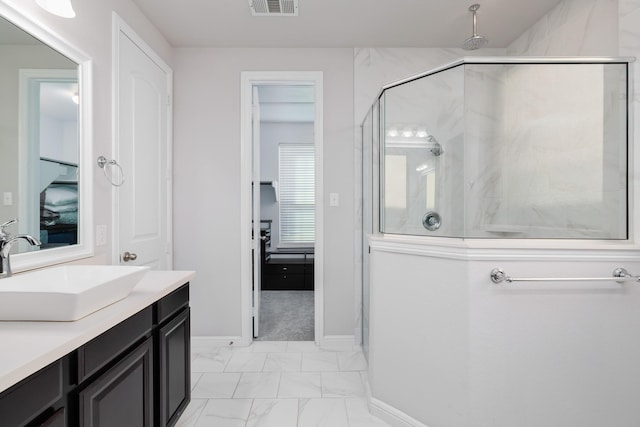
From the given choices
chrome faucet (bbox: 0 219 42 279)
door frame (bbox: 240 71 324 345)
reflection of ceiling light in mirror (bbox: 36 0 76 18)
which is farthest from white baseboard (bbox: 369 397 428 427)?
reflection of ceiling light in mirror (bbox: 36 0 76 18)

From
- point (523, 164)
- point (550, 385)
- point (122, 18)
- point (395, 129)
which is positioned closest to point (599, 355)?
point (550, 385)

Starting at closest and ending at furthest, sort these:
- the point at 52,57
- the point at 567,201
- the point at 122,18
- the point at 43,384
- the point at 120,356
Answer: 1. the point at 43,384
2. the point at 120,356
3. the point at 52,57
4. the point at 567,201
5. the point at 122,18

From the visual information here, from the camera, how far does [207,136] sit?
2703 millimetres

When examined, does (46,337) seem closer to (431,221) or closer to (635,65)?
(431,221)

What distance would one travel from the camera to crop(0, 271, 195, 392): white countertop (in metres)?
0.71

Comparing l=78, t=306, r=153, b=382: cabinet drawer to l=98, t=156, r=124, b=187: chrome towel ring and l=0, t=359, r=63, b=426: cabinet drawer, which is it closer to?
l=0, t=359, r=63, b=426: cabinet drawer

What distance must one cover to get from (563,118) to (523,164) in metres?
0.31

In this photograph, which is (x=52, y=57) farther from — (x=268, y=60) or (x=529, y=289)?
(x=529, y=289)

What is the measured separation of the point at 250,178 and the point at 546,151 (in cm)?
210

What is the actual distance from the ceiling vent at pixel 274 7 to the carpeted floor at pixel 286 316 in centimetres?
266

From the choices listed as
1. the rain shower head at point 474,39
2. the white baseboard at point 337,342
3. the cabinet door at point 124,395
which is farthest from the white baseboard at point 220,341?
the rain shower head at point 474,39

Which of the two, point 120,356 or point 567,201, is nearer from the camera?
point 120,356

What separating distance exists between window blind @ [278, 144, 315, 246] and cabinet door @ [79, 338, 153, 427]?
12.8 ft

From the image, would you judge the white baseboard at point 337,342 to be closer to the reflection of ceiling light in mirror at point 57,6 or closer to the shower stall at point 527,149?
the shower stall at point 527,149
